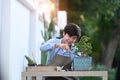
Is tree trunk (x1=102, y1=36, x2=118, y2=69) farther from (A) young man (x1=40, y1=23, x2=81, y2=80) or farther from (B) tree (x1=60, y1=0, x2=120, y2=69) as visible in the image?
(A) young man (x1=40, y1=23, x2=81, y2=80)

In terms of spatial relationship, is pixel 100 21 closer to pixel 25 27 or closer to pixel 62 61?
pixel 25 27

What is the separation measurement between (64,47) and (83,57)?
24cm

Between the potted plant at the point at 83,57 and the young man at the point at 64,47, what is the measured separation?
0.10 m

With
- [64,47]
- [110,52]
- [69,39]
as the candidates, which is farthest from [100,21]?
[64,47]

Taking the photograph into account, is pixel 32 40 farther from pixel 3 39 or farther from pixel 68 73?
pixel 68 73

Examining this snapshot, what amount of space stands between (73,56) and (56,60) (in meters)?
0.23

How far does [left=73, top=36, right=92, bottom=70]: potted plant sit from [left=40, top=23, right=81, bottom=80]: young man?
0.10 meters

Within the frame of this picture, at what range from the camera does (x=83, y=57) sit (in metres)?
4.19

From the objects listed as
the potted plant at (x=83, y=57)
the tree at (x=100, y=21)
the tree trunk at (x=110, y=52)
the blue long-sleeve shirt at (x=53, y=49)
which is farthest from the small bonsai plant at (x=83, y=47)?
the tree trunk at (x=110, y=52)

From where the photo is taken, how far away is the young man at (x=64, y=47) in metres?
4.43

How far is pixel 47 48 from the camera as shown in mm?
4570

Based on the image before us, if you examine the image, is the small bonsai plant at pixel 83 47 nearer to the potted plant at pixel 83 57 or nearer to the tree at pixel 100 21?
the potted plant at pixel 83 57

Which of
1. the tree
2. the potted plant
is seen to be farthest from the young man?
the tree

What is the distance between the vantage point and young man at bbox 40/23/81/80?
443 centimetres
